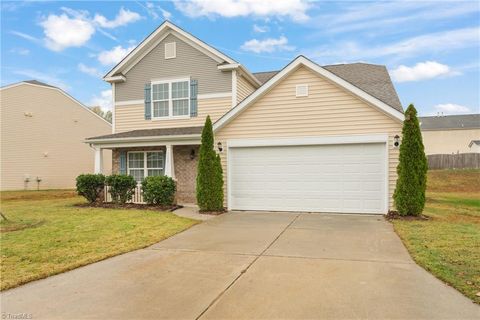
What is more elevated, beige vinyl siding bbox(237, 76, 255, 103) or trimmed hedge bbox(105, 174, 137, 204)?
beige vinyl siding bbox(237, 76, 255, 103)

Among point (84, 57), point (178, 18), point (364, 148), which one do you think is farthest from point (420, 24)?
point (84, 57)

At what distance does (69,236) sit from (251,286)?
5053 millimetres

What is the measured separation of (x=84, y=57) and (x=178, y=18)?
22.8 ft

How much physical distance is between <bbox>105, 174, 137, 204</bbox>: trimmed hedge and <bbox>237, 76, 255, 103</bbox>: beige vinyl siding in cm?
535

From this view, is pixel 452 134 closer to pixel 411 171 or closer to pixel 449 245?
pixel 411 171

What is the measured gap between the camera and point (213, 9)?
44.7 ft

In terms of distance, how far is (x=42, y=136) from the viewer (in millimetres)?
22969

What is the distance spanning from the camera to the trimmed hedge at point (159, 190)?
12219 mm

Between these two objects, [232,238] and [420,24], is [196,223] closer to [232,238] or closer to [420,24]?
[232,238]

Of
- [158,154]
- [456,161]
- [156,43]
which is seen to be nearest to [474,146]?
[456,161]

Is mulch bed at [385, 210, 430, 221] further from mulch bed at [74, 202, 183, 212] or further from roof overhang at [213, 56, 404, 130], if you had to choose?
mulch bed at [74, 202, 183, 212]

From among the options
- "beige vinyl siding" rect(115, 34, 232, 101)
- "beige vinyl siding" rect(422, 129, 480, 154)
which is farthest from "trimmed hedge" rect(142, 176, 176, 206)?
"beige vinyl siding" rect(422, 129, 480, 154)

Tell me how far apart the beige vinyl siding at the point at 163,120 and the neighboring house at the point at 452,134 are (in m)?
36.6

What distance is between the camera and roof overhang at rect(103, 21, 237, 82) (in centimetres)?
1425
